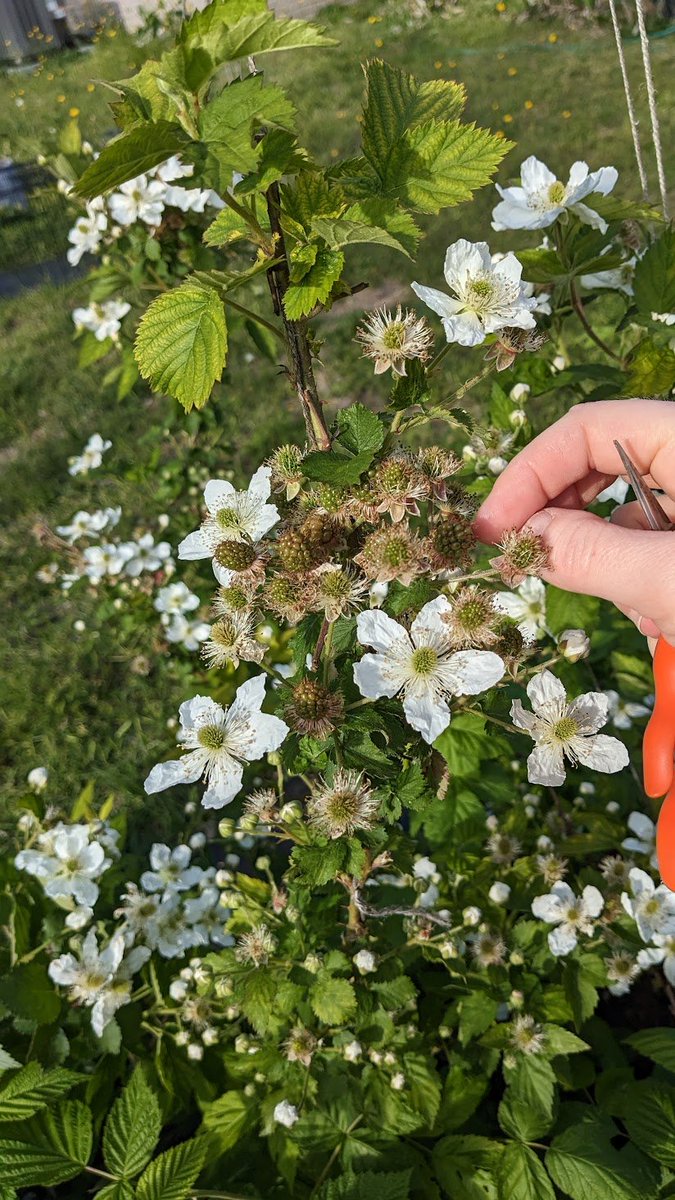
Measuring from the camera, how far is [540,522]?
124 cm

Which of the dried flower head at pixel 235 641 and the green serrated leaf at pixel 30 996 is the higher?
the dried flower head at pixel 235 641

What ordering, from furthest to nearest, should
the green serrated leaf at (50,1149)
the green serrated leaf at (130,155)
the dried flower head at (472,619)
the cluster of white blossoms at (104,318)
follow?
the cluster of white blossoms at (104,318), the green serrated leaf at (50,1149), the dried flower head at (472,619), the green serrated leaf at (130,155)

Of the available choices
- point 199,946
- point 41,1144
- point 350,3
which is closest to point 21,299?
point 199,946

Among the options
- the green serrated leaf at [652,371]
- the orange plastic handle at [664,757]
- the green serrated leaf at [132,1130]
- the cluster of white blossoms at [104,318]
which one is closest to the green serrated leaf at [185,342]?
the orange plastic handle at [664,757]

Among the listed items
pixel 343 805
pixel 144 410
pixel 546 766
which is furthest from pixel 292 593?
pixel 144 410

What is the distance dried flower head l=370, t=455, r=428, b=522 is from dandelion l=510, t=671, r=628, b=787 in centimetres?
33

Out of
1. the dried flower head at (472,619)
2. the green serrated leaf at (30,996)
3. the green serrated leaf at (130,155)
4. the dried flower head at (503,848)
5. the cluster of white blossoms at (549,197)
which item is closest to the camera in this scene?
the green serrated leaf at (130,155)

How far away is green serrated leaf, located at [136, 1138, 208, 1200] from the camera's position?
131 cm

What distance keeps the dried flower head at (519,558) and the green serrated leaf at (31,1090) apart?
1210 millimetres

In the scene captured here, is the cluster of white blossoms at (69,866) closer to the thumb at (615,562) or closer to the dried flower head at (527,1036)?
the dried flower head at (527,1036)

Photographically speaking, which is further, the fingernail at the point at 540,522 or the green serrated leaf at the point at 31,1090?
the green serrated leaf at the point at 31,1090

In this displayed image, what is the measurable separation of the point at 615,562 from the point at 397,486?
0.37 metres

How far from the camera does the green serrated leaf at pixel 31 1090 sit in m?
1.42

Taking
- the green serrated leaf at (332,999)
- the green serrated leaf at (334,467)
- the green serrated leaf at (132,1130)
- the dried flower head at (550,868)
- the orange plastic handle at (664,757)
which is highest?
the green serrated leaf at (334,467)
